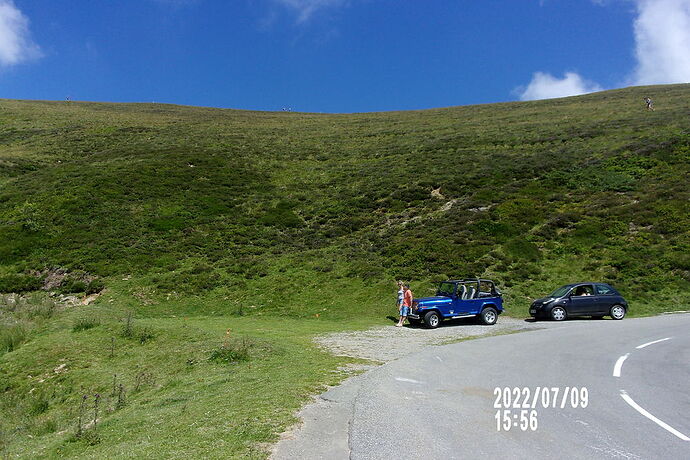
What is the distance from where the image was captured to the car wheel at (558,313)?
1998 centimetres

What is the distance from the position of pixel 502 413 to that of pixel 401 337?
934 cm

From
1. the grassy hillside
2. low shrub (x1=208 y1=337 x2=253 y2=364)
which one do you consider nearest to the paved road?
the grassy hillside

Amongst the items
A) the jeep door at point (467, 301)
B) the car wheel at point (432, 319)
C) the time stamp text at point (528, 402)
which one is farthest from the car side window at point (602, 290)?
the time stamp text at point (528, 402)

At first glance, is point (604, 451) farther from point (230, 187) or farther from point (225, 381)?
point (230, 187)

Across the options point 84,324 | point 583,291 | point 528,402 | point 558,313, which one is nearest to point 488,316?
Answer: point 558,313

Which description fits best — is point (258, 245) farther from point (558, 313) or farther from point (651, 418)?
point (651, 418)

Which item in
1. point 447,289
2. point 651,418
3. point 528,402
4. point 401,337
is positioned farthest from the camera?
point 447,289

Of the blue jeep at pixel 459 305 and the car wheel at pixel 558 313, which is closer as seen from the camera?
the blue jeep at pixel 459 305

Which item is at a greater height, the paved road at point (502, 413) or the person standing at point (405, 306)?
the person standing at point (405, 306)

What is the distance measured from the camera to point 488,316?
19.3 meters

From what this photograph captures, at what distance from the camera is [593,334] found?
622 inches

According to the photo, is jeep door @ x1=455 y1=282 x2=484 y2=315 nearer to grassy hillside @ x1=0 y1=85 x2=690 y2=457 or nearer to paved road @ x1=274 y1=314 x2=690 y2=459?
grassy hillside @ x1=0 y1=85 x2=690 y2=457

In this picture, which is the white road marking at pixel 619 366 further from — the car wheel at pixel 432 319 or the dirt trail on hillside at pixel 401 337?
the car wheel at pixel 432 319

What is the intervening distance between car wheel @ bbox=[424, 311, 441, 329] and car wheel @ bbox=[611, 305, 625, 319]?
8.53m
